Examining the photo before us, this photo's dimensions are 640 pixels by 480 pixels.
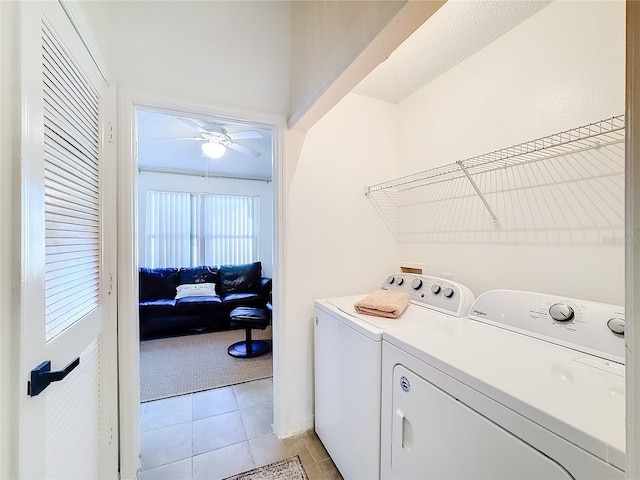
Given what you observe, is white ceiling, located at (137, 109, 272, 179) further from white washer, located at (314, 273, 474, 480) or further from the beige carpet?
the beige carpet

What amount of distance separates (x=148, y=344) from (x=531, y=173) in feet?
13.5

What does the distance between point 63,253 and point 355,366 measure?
127 cm

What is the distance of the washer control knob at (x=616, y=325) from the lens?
0.90 metres

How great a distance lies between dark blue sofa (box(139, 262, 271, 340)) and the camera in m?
3.61

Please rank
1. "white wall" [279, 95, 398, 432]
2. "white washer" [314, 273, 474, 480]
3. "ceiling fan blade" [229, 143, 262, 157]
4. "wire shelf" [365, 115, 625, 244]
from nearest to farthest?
"wire shelf" [365, 115, 625, 244] → "white washer" [314, 273, 474, 480] → "white wall" [279, 95, 398, 432] → "ceiling fan blade" [229, 143, 262, 157]

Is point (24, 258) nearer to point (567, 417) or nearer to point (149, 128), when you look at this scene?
point (567, 417)

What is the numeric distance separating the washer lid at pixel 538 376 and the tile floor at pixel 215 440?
1.08m

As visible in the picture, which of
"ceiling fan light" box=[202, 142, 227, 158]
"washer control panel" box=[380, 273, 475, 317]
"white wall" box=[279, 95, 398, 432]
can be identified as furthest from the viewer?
"ceiling fan light" box=[202, 142, 227, 158]

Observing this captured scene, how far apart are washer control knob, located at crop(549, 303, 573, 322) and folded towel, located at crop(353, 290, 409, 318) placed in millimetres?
613

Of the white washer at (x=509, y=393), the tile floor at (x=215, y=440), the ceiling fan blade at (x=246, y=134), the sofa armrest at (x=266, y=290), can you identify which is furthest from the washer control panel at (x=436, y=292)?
the sofa armrest at (x=266, y=290)

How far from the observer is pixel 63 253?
3.03 ft

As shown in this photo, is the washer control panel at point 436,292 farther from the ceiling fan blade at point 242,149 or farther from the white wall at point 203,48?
the ceiling fan blade at point 242,149

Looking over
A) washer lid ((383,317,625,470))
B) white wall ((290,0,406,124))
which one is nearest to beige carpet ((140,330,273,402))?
washer lid ((383,317,625,470))

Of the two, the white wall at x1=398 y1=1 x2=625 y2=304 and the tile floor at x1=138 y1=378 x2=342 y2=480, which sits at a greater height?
the white wall at x1=398 y1=1 x2=625 y2=304
